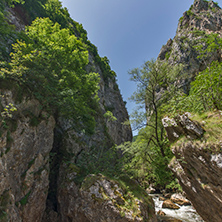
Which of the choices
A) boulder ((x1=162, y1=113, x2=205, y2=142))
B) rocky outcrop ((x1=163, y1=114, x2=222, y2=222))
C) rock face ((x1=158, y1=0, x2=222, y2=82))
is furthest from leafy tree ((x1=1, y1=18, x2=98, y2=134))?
rock face ((x1=158, y1=0, x2=222, y2=82))

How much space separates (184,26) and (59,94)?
45.1 metres

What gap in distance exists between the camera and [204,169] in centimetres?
679

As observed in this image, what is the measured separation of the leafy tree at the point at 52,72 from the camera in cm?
856

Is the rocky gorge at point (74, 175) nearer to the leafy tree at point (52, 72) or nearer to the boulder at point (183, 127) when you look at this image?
the boulder at point (183, 127)

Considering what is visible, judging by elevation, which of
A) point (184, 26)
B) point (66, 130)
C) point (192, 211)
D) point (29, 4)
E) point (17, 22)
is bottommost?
point (192, 211)

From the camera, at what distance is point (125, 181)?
8773 mm

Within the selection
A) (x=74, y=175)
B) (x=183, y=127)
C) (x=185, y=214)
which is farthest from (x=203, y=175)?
(x=74, y=175)

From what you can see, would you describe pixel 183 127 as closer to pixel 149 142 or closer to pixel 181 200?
pixel 149 142

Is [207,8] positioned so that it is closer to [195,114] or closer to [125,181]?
[195,114]

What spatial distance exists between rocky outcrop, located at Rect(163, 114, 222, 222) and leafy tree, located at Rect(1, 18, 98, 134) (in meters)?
7.97

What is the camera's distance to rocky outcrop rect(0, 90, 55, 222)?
18.4ft

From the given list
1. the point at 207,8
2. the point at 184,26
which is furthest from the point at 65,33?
the point at 207,8

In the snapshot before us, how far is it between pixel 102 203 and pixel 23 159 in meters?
5.14

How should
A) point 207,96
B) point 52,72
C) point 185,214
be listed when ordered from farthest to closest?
point 185,214
point 52,72
point 207,96
